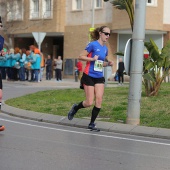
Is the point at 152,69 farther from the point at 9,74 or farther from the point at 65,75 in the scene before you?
the point at 65,75

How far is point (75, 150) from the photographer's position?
9.34 m

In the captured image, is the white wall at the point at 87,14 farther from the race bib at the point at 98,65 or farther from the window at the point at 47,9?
the race bib at the point at 98,65

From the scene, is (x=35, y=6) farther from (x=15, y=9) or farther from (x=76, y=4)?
(x=76, y=4)

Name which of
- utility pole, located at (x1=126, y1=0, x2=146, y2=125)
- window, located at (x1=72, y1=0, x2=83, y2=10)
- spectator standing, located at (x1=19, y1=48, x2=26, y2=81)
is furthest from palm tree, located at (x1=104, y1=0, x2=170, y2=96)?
window, located at (x1=72, y1=0, x2=83, y2=10)

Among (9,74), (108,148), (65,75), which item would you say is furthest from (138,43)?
(65,75)

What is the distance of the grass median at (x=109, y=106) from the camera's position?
44.4ft

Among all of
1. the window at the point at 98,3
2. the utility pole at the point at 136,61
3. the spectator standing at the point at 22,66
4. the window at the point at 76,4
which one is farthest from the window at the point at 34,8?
the utility pole at the point at 136,61

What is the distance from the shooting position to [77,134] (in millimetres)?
11477

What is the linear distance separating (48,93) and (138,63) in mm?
8793

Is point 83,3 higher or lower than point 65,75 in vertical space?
higher

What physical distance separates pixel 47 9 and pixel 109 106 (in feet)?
105

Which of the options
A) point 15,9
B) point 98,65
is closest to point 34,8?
point 15,9

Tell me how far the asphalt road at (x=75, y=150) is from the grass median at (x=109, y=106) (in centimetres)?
165

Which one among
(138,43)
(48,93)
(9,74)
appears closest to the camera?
(138,43)
